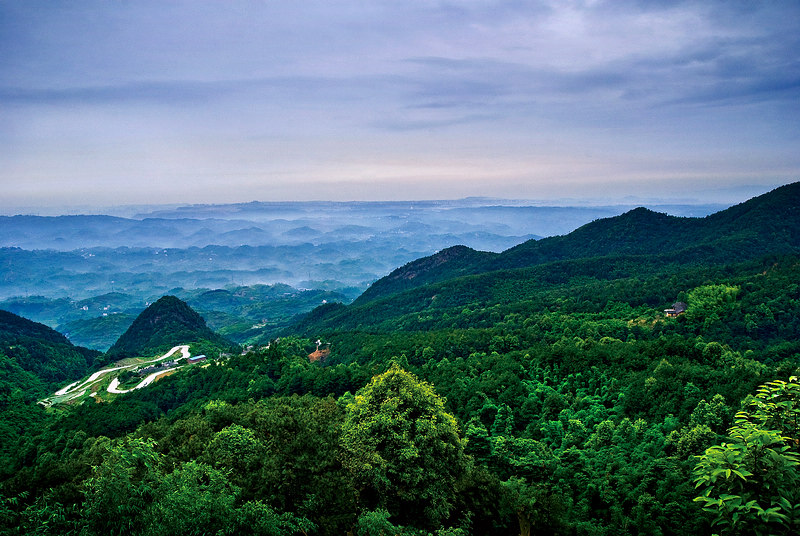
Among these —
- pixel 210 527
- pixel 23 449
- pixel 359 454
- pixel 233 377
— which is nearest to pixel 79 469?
pixel 210 527

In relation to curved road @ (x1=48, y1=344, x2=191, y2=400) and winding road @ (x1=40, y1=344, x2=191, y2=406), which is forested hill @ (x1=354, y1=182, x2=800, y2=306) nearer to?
curved road @ (x1=48, y1=344, x2=191, y2=400)

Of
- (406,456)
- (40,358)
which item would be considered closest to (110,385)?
(40,358)

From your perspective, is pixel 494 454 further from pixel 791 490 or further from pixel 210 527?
pixel 791 490

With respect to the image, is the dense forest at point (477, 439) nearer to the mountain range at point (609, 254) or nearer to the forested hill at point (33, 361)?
the forested hill at point (33, 361)

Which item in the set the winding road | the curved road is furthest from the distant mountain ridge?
the winding road

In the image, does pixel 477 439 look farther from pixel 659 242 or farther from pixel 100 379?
pixel 659 242

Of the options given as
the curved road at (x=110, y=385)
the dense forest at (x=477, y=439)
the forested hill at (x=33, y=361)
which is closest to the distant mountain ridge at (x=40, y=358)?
the forested hill at (x=33, y=361)
